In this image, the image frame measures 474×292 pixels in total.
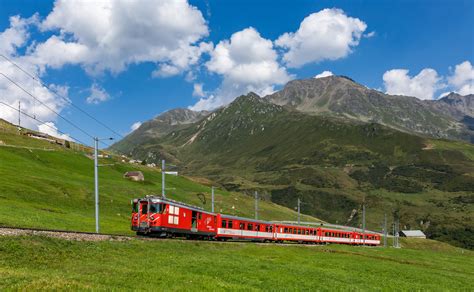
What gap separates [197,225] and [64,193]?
40100 mm

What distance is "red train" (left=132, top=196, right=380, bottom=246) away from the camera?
4350 cm

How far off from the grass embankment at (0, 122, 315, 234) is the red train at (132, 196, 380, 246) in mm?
8593

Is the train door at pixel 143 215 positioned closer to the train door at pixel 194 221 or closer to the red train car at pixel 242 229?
the train door at pixel 194 221

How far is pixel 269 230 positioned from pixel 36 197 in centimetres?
4002

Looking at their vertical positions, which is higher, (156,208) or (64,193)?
(156,208)

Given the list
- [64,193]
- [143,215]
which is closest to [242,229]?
[143,215]

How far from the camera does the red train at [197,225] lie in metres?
43.5

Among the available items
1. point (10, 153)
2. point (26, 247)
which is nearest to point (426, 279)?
point (26, 247)

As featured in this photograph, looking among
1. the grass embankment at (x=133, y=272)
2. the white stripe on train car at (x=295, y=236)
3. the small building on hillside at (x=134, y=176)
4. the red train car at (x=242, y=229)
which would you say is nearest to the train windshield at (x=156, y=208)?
the grass embankment at (x=133, y=272)

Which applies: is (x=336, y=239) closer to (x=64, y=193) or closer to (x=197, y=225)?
(x=197, y=225)

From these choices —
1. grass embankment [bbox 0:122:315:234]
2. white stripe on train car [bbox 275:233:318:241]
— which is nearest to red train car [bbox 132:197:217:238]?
grass embankment [bbox 0:122:315:234]

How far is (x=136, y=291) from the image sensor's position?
16719 millimetres

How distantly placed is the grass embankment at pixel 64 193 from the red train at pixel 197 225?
28.2ft

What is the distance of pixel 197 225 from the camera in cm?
5084
